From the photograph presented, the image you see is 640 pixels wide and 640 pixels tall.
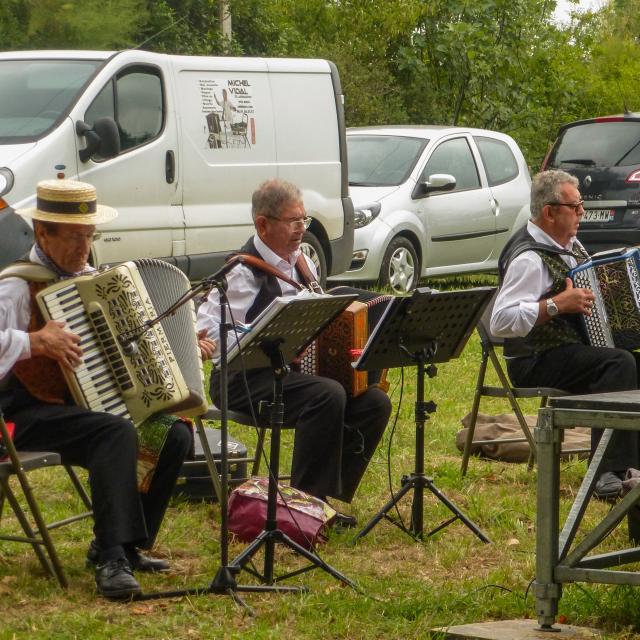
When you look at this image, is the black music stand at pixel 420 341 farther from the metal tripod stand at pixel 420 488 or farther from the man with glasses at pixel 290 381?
the man with glasses at pixel 290 381

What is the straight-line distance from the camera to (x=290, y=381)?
240 inches

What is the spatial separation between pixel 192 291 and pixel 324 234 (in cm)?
731

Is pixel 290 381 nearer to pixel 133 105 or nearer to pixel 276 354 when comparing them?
pixel 276 354

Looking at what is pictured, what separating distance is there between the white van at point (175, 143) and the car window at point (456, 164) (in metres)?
1.71

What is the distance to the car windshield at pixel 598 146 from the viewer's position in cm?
1417

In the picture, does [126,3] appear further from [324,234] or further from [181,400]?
[181,400]

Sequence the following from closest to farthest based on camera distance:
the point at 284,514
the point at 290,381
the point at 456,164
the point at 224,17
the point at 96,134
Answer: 1. the point at 284,514
2. the point at 290,381
3. the point at 96,134
4. the point at 456,164
5. the point at 224,17

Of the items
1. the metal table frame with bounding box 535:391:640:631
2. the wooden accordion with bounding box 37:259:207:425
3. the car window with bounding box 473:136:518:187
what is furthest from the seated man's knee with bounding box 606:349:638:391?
the car window with bounding box 473:136:518:187

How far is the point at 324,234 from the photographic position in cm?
1220

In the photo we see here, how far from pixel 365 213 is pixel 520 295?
6.56m

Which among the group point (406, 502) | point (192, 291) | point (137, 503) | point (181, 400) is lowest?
point (406, 502)

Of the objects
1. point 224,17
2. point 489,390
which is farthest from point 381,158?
point 224,17

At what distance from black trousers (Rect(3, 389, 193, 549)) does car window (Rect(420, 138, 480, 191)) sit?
28.7 feet

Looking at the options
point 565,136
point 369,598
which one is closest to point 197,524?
point 369,598
